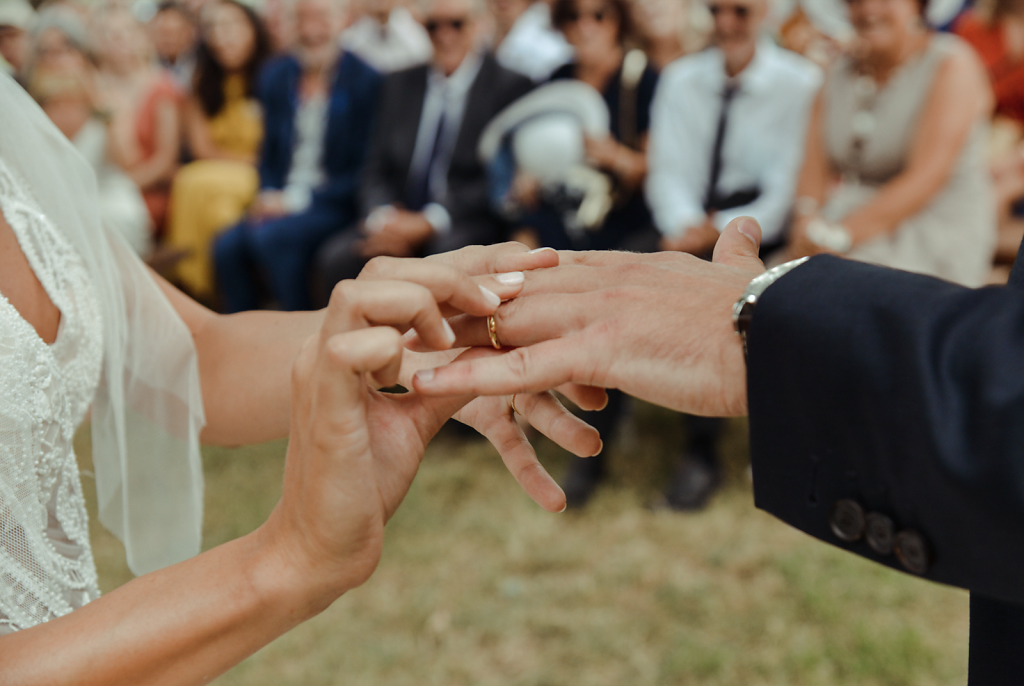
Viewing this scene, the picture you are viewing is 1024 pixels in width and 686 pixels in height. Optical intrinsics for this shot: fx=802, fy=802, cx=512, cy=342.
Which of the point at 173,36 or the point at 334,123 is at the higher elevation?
the point at 334,123

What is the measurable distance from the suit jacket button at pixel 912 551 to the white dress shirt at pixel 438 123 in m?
3.70

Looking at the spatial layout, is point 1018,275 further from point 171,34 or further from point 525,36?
point 171,34

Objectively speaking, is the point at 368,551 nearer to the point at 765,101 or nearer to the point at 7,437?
the point at 7,437

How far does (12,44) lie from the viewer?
17.1ft

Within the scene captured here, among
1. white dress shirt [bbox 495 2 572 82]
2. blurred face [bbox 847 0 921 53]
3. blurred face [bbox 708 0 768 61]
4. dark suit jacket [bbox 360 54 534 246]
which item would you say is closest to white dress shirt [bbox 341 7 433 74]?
white dress shirt [bbox 495 2 572 82]

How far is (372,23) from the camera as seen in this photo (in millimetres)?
6316

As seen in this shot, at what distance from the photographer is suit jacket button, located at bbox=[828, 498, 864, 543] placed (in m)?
0.80

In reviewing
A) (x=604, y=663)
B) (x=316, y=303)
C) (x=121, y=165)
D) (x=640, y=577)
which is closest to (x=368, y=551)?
(x=604, y=663)

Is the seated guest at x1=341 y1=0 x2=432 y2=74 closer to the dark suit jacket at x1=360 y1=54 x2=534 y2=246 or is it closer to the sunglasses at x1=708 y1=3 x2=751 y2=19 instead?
the dark suit jacket at x1=360 y1=54 x2=534 y2=246

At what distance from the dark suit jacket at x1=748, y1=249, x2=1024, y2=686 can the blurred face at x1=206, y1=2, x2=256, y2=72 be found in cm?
564

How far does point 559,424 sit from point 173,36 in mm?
7743

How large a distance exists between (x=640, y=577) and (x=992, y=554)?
89.1 inches

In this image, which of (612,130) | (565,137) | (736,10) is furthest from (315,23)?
(736,10)

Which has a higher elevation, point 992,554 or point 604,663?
point 992,554
